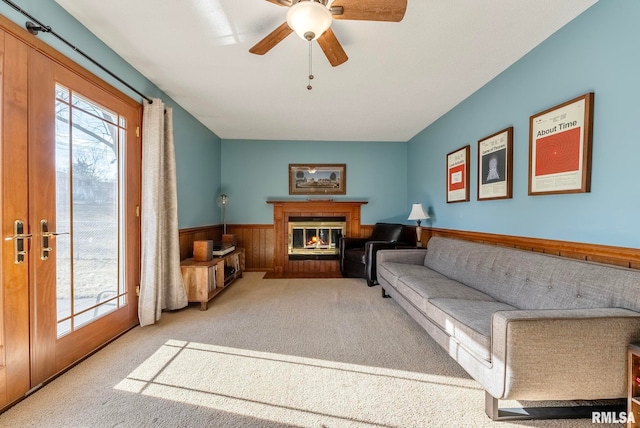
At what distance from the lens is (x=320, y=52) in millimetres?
2332

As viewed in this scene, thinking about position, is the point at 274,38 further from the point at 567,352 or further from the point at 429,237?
the point at 429,237

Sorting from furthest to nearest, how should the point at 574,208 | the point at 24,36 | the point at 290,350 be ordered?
1. the point at 290,350
2. the point at 574,208
3. the point at 24,36

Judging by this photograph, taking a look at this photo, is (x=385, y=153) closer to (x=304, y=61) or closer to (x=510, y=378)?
(x=304, y=61)

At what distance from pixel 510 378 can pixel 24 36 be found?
10.9 ft

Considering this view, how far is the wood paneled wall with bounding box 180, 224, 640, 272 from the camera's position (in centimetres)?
170

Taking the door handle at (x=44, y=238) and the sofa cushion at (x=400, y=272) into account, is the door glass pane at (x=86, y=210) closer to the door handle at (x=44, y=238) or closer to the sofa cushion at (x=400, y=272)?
the door handle at (x=44, y=238)

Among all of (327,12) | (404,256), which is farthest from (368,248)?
(327,12)

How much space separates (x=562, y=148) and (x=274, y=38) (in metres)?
2.22

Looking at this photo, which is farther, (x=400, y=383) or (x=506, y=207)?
(x=506, y=207)

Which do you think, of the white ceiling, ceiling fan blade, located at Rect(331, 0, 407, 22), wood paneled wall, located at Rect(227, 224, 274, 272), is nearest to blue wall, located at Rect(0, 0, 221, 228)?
the white ceiling

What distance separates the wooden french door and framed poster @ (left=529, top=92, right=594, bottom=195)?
3.57 meters

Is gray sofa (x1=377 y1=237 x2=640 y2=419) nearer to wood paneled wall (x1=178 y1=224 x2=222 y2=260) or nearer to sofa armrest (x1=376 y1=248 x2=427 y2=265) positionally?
sofa armrest (x1=376 y1=248 x2=427 y2=265)

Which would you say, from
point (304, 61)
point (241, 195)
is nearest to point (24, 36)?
point (304, 61)

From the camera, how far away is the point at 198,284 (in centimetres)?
315
